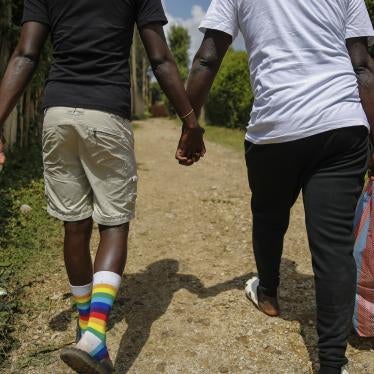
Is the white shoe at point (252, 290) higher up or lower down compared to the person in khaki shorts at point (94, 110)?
lower down

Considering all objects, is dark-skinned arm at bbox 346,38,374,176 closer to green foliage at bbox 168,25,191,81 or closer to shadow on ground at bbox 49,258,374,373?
shadow on ground at bbox 49,258,374,373

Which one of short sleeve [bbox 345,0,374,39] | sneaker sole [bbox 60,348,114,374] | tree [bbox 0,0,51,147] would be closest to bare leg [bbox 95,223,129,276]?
sneaker sole [bbox 60,348,114,374]

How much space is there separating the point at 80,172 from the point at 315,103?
3.54ft

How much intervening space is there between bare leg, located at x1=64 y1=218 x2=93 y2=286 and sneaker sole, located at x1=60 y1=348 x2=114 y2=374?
50 cm

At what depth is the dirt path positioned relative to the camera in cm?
248

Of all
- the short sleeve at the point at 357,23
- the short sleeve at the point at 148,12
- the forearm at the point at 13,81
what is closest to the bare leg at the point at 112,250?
the forearm at the point at 13,81

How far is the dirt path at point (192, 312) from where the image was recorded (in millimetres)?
2482

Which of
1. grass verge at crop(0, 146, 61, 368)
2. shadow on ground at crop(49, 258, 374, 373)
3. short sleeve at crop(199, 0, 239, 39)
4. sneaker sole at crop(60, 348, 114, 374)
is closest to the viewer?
sneaker sole at crop(60, 348, 114, 374)

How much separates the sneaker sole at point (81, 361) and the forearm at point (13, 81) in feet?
3.33

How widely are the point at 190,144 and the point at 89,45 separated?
0.69 meters

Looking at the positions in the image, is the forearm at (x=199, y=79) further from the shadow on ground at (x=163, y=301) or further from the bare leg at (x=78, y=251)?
the shadow on ground at (x=163, y=301)

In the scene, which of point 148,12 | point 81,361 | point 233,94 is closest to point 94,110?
point 148,12

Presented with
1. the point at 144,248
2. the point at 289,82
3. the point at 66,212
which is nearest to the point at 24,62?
the point at 66,212

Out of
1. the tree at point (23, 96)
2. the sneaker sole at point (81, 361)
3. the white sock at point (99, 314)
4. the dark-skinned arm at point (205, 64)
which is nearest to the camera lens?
the sneaker sole at point (81, 361)
